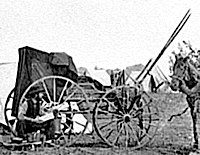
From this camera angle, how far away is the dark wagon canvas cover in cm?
870

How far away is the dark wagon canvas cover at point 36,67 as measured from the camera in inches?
342

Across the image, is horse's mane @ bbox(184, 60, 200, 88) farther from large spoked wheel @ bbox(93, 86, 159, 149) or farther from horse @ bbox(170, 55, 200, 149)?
large spoked wheel @ bbox(93, 86, 159, 149)

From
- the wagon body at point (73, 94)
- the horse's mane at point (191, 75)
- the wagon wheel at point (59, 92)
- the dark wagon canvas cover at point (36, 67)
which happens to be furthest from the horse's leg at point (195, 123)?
the dark wagon canvas cover at point (36, 67)

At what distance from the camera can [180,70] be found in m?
8.07

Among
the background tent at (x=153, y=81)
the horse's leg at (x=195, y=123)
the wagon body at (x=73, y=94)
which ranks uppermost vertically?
the background tent at (x=153, y=81)

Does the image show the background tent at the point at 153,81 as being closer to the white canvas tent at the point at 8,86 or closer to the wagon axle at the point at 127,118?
the wagon axle at the point at 127,118

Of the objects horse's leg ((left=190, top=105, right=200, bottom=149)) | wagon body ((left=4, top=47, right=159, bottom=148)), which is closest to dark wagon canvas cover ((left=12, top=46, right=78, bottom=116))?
wagon body ((left=4, top=47, right=159, bottom=148))

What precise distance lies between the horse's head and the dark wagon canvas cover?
223 centimetres

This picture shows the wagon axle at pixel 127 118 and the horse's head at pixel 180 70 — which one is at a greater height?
the horse's head at pixel 180 70

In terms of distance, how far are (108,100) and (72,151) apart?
130 centimetres

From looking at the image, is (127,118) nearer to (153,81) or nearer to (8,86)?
(8,86)

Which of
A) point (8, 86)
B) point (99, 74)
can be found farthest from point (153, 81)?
point (8, 86)

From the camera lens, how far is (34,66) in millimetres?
8734

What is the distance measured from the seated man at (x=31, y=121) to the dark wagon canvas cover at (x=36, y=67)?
0.18 metres
